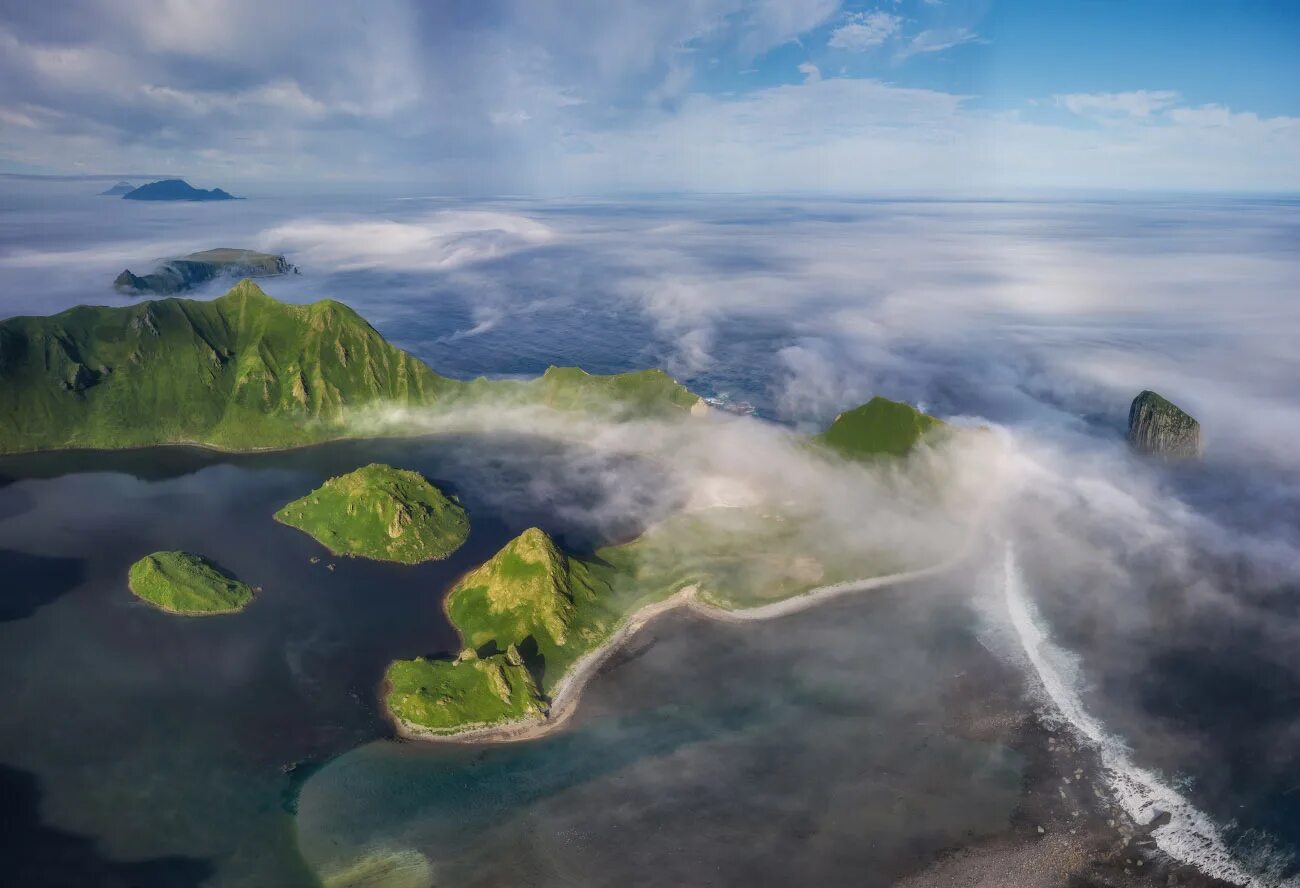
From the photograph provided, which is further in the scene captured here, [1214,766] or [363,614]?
[363,614]

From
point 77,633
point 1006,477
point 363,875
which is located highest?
point 1006,477

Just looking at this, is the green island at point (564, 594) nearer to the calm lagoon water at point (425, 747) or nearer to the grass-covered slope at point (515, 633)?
the grass-covered slope at point (515, 633)

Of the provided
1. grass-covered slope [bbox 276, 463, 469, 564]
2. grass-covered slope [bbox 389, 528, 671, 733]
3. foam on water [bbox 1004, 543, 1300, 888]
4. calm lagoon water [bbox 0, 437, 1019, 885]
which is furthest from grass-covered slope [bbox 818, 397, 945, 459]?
grass-covered slope [bbox 276, 463, 469, 564]

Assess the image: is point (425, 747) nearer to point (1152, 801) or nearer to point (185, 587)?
point (185, 587)

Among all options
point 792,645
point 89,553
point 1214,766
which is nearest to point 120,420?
point 89,553

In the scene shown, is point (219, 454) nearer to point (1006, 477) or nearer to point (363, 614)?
point (363, 614)

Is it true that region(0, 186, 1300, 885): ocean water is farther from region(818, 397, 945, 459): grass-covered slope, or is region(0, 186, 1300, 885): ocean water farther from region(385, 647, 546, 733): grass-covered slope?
region(818, 397, 945, 459): grass-covered slope
